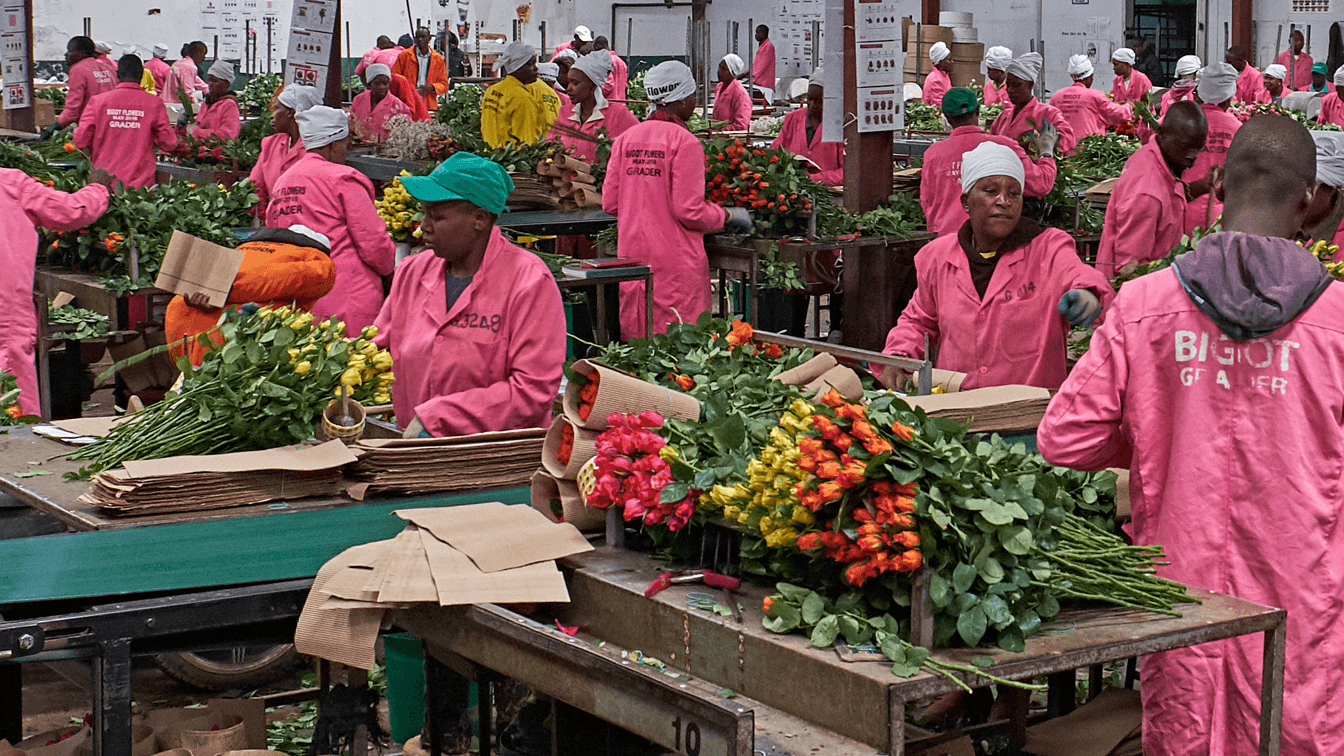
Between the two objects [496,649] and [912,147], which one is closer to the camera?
[496,649]

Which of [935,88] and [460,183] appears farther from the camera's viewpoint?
[935,88]

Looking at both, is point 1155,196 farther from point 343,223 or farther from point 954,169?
point 343,223

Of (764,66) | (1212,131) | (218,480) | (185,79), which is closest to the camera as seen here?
(218,480)

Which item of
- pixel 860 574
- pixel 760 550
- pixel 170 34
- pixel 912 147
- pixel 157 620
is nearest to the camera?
pixel 860 574

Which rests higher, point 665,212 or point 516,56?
point 516,56

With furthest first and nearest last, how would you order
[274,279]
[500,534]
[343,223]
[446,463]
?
1. [343,223]
2. [274,279]
3. [446,463]
4. [500,534]

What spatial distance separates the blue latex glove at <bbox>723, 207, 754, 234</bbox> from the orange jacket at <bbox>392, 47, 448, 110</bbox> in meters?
11.5

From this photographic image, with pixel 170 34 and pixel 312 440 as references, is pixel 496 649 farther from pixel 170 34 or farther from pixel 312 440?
pixel 170 34

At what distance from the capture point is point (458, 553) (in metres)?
3.06

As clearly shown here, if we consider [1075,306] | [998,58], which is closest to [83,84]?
[998,58]

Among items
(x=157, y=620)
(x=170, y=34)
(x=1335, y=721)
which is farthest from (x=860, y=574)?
(x=170, y=34)

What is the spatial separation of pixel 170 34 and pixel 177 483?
23.7 meters

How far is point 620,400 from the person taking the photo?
10.5ft

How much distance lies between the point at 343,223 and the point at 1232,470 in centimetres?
446
